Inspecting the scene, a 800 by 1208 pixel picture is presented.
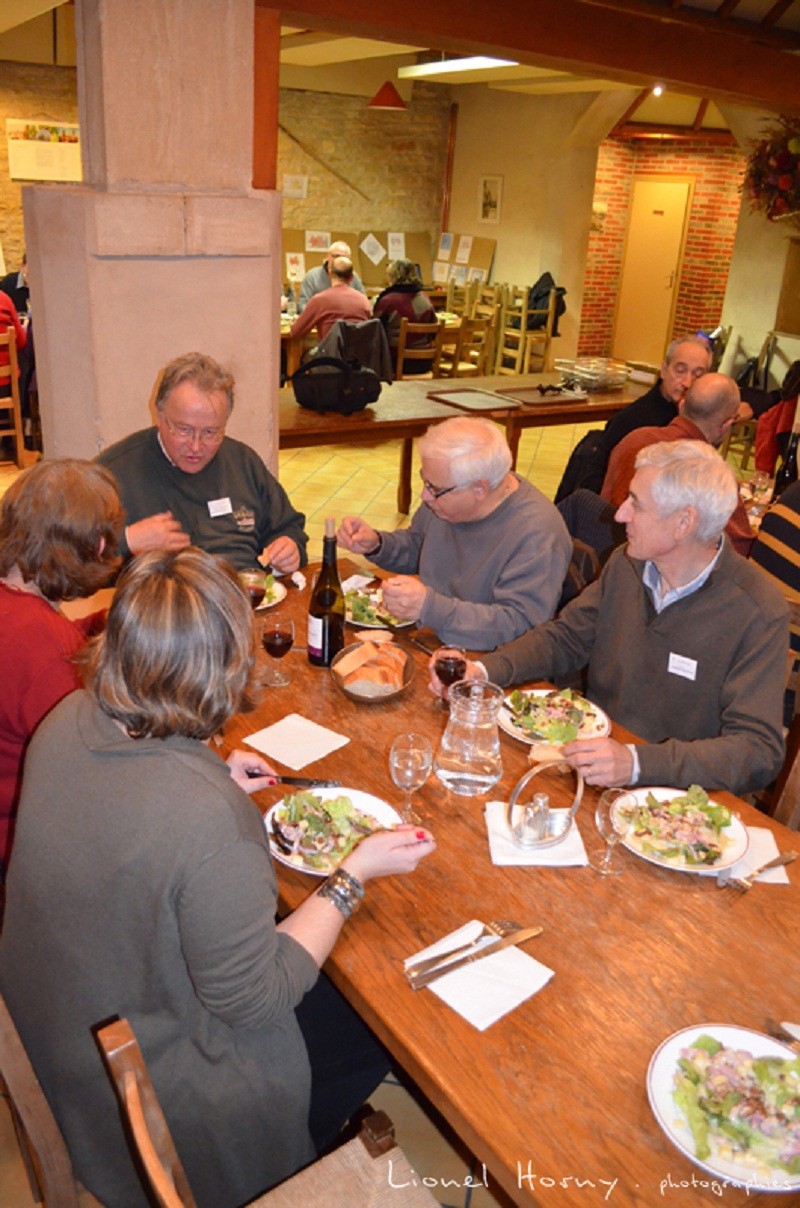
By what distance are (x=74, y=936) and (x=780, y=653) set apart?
1.53m

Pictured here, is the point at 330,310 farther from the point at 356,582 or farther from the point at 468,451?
the point at 468,451

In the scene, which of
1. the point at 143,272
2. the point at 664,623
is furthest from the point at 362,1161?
the point at 143,272

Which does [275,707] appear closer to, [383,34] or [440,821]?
[440,821]

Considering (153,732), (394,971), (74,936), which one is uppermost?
(153,732)

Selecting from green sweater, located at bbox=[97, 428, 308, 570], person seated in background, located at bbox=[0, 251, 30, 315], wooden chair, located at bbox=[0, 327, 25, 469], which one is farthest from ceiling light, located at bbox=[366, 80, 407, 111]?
green sweater, located at bbox=[97, 428, 308, 570]

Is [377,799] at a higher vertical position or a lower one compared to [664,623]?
lower


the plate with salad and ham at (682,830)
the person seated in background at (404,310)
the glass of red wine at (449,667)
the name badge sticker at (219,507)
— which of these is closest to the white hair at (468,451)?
the glass of red wine at (449,667)

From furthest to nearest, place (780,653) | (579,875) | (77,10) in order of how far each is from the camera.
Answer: (77,10) → (780,653) → (579,875)

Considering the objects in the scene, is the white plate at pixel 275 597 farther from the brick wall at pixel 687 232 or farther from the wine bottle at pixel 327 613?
the brick wall at pixel 687 232

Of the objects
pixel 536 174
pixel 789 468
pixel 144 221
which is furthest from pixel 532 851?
pixel 536 174

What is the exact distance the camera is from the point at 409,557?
3.14m

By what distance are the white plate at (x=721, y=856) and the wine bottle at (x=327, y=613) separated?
2.74ft

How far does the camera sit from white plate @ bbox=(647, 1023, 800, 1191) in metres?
1.16

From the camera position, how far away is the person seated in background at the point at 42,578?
189 centimetres
